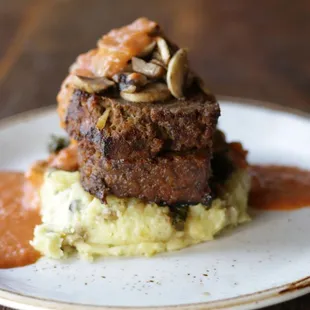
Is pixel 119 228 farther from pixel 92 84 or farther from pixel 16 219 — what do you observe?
pixel 92 84

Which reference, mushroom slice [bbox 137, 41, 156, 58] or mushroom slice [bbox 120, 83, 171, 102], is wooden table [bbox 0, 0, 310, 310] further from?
mushroom slice [bbox 120, 83, 171, 102]

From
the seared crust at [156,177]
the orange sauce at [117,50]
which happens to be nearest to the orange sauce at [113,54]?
the orange sauce at [117,50]

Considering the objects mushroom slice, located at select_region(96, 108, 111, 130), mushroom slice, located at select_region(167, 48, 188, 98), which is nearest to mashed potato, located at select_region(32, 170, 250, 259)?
mushroom slice, located at select_region(96, 108, 111, 130)

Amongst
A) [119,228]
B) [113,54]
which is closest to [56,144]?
[113,54]

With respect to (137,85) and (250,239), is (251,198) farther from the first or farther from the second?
(137,85)

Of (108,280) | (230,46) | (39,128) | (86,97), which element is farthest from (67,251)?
(230,46)

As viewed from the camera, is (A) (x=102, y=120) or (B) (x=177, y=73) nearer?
(A) (x=102, y=120)
